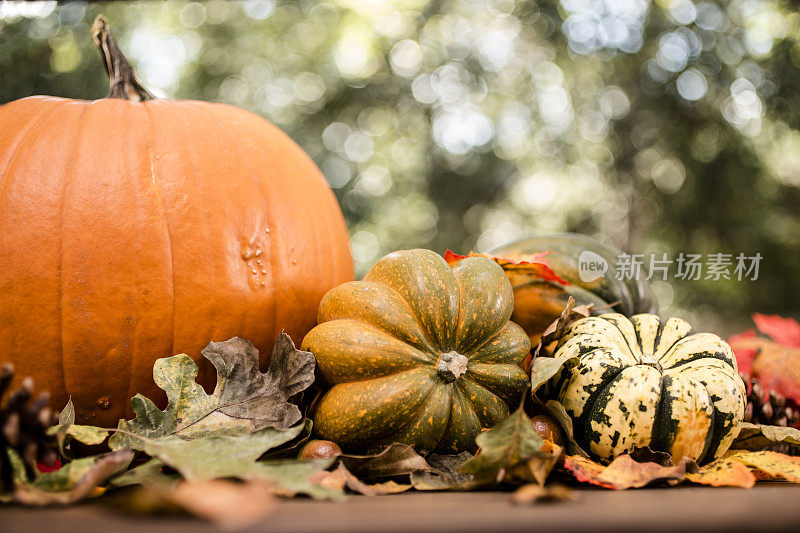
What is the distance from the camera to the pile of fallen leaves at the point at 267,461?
77 centimetres

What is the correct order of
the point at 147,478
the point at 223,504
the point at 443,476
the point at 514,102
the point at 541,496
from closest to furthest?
the point at 223,504 < the point at 541,496 < the point at 147,478 < the point at 443,476 < the point at 514,102

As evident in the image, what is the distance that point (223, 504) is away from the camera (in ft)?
2.14

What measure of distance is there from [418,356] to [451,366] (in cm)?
7

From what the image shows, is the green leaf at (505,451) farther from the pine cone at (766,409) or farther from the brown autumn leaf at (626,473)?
the pine cone at (766,409)

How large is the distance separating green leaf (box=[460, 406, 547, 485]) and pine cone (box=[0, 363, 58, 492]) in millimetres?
624

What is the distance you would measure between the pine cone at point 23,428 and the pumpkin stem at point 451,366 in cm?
67

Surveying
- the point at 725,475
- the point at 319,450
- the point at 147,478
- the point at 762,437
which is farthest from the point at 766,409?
the point at 147,478

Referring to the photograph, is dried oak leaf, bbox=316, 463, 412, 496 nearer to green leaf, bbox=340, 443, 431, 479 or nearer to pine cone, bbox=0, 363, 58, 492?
green leaf, bbox=340, 443, 431, 479

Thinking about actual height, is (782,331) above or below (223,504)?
above

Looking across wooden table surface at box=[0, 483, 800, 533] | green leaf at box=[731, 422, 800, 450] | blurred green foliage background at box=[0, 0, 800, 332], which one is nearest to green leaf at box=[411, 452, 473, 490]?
wooden table surface at box=[0, 483, 800, 533]

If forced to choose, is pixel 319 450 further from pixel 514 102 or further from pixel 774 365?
pixel 514 102

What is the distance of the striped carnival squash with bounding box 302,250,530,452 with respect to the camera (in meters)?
1.11

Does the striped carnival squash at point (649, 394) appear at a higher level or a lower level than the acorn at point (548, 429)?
higher

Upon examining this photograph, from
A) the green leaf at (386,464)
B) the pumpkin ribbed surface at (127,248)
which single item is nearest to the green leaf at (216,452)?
the green leaf at (386,464)
